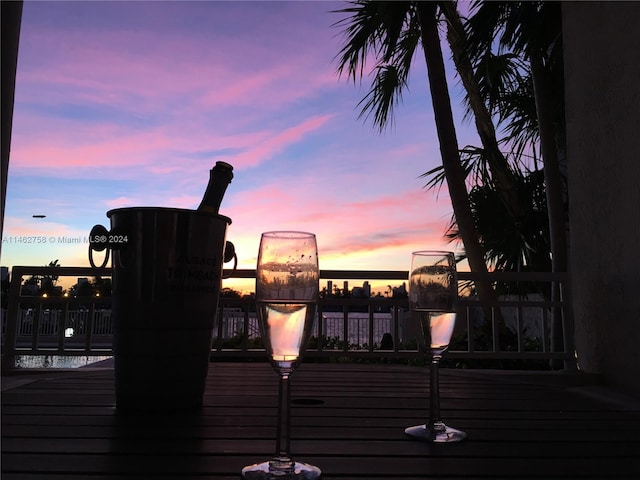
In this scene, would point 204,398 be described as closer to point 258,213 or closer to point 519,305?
point 519,305

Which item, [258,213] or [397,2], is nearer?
[397,2]

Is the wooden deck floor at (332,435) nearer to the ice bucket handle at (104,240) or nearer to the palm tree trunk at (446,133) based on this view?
the ice bucket handle at (104,240)

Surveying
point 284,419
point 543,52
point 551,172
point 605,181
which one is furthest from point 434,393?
point 543,52

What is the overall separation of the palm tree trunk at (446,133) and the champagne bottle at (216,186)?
12.4 feet

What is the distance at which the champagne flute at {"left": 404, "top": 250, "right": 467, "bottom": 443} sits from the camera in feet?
3.23

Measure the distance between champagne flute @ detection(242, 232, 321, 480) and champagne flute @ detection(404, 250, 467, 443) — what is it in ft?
1.26

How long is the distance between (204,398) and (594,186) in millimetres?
2274

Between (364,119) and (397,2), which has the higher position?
(397,2)

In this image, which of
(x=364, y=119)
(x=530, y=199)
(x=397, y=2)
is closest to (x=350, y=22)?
(x=397, y=2)

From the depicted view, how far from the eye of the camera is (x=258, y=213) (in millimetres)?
8805

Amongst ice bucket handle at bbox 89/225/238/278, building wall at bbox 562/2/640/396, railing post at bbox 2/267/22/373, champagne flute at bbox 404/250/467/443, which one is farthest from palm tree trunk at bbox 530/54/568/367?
railing post at bbox 2/267/22/373

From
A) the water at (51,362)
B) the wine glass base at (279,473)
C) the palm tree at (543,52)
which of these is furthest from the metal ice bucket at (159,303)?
the water at (51,362)

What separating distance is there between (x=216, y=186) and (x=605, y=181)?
2031mm

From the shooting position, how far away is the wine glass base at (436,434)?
0.95 metres
